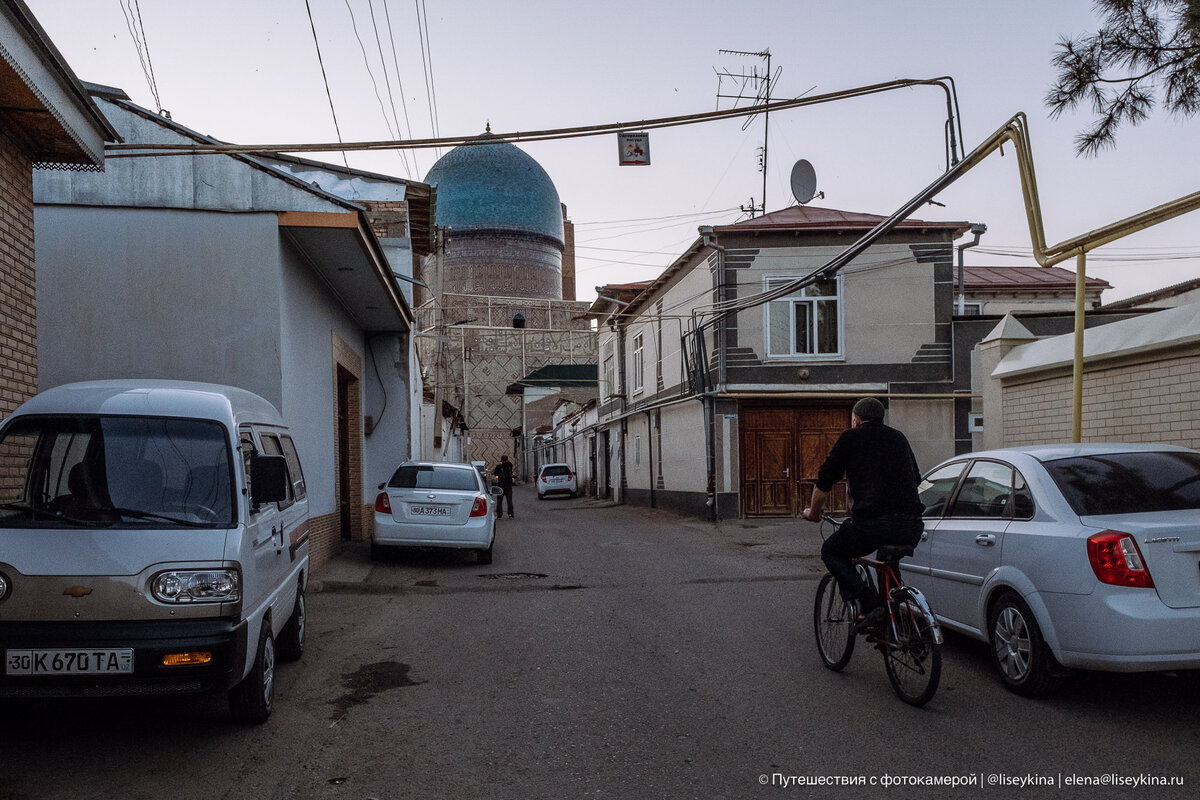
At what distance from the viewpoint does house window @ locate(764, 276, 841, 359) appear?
22641 mm

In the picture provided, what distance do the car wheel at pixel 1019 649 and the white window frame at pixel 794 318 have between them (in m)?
16.7

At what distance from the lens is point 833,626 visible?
21.8 ft

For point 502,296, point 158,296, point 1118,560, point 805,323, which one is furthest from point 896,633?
point 502,296

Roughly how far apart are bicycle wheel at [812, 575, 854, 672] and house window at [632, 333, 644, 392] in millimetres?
24666

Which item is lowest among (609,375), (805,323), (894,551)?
(894,551)

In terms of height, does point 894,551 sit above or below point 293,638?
above

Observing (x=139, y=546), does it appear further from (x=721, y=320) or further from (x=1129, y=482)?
(x=721, y=320)

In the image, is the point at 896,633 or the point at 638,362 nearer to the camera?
the point at 896,633

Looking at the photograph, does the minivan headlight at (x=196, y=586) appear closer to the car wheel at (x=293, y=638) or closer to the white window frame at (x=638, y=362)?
the car wheel at (x=293, y=638)

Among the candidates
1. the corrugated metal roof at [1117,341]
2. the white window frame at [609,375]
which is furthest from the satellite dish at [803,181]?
the corrugated metal roof at [1117,341]

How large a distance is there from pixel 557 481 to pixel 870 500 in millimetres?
35979

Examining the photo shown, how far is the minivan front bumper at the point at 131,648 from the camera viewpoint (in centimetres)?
451

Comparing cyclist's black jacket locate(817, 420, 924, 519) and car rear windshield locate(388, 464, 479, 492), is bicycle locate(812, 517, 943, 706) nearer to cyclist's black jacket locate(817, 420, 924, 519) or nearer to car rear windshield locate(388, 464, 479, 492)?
cyclist's black jacket locate(817, 420, 924, 519)

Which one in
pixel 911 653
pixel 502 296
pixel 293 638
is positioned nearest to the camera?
pixel 911 653
